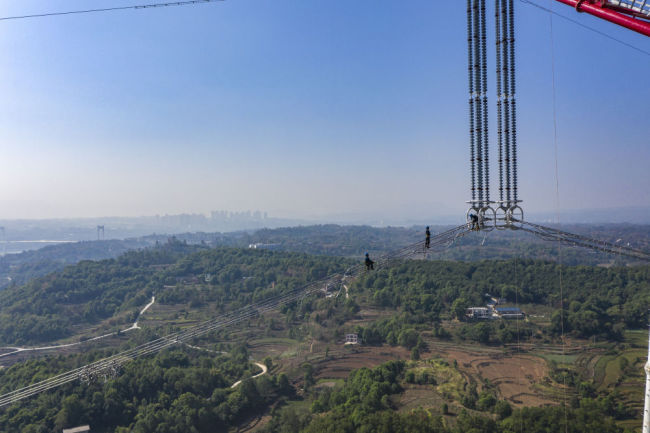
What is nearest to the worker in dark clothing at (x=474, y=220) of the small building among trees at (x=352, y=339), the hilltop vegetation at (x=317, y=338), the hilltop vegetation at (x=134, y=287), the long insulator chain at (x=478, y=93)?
the long insulator chain at (x=478, y=93)

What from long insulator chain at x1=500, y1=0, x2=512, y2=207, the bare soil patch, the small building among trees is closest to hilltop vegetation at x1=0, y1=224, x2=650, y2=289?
the small building among trees

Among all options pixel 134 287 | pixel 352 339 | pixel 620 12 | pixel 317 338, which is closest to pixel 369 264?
pixel 620 12

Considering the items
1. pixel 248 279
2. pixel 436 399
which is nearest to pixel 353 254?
pixel 248 279

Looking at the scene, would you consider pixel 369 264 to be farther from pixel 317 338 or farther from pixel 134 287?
pixel 134 287

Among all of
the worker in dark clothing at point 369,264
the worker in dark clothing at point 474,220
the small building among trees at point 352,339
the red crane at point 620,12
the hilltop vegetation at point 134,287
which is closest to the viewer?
the red crane at point 620,12

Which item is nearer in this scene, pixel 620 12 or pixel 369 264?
pixel 620 12

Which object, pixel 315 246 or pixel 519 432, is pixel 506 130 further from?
pixel 315 246

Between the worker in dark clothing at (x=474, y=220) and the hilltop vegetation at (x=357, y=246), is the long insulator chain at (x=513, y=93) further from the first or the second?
the hilltop vegetation at (x=357, y=246)

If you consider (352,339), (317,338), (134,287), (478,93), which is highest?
(478,93)

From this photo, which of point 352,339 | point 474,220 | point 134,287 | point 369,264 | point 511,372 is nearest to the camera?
point 474,220
